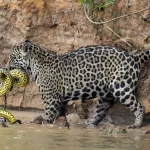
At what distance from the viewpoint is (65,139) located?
26.2 ft

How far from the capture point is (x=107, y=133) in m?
9.09

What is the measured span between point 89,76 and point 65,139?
102 inches

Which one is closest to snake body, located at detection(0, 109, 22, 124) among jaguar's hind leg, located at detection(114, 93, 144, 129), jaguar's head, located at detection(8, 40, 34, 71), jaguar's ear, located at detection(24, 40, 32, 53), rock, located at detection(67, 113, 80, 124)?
rock, located at detection(67, 113, 80, 124)

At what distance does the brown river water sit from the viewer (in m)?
7.24

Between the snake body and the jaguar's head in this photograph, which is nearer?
the snake body

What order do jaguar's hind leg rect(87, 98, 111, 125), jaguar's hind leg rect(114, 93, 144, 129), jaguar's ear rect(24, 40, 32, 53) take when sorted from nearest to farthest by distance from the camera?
jaguar's hind leg rect(114, 93, 144, 129)
jaguar's hind leg rect(87, 98, 111, 125)
jaguar's ear rect(24, 40, 32, 53)

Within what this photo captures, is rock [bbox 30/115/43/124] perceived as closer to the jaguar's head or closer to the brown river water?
the brown river water

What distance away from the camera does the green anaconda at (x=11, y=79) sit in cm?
1048

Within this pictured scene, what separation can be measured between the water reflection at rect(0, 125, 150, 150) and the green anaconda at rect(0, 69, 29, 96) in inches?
44.7

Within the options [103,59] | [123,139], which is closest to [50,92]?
[103,59]

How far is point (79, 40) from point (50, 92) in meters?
1.26

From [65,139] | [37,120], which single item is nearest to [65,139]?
[65,139]

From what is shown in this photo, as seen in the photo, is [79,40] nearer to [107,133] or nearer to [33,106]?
[33,106]

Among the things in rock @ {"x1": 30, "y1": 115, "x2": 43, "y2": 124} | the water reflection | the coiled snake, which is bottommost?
the water reflection
